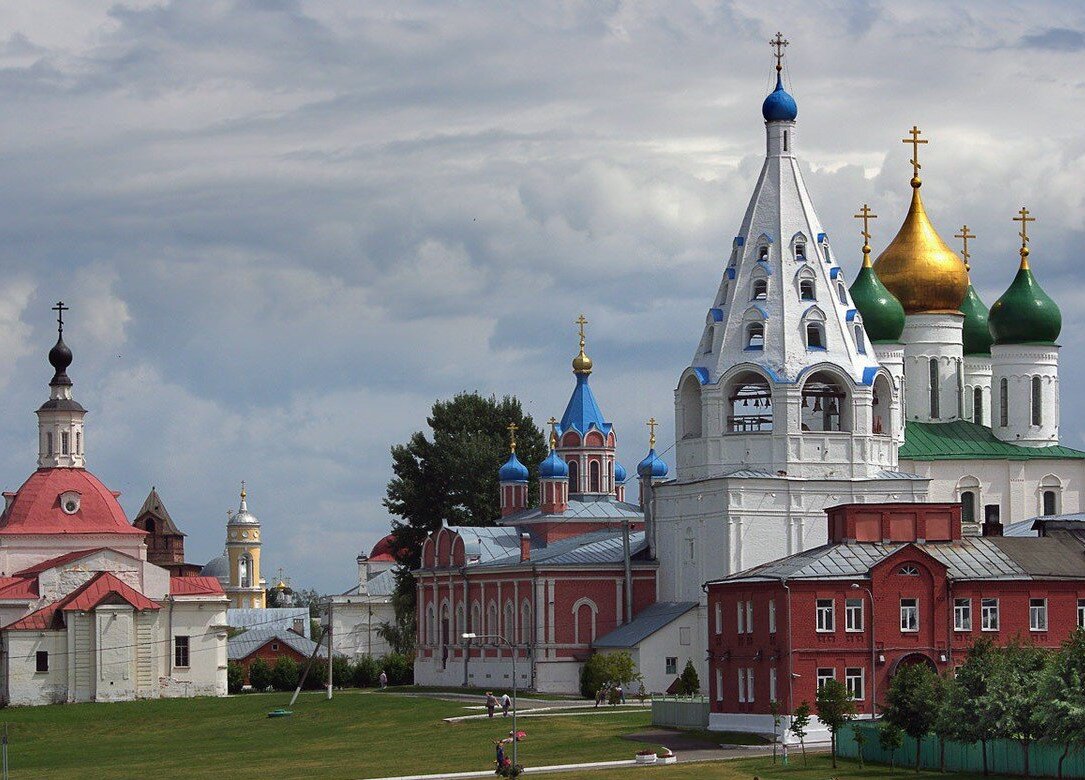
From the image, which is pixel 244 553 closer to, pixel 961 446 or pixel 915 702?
pixel 961 446

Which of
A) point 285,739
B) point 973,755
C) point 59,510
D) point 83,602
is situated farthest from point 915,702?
point 59,510

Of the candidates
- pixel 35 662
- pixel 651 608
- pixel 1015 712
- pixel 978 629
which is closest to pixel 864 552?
pixel 978 629

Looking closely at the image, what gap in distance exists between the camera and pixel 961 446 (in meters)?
78.1

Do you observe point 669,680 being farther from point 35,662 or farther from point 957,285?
point 35,662

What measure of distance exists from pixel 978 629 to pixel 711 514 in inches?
608

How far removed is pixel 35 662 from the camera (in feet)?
273

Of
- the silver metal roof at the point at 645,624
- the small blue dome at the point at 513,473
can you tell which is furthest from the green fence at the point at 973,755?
the small blue dome at the point at 513,473

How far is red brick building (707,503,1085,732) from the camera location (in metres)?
57.5

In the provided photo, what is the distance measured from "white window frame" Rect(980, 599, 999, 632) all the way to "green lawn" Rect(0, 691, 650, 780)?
8.68 metres

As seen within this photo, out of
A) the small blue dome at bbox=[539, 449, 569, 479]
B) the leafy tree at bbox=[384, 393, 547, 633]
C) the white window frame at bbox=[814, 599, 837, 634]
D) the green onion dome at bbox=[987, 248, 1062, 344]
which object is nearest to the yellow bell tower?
the leafy tree at bbox=[384, 393, 547, 633]

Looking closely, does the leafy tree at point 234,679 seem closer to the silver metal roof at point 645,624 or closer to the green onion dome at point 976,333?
the silver metal roof at point 645,624

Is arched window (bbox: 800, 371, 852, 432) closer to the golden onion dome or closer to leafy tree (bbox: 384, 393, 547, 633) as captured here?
the golden onion dome

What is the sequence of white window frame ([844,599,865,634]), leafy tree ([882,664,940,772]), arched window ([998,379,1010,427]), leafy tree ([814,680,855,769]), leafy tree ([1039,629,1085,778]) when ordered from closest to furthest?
leafy tree ([1039,629,1085,778]), leafy tree ([882,664,940,772]), leafy tree ([814,680,855,769]), white window frame ([844,599,865,634]), arched window ([998,379,1010,427])

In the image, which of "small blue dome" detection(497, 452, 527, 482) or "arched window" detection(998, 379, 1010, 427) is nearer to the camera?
"arched window" detection(998, 379, 1010, 427)
